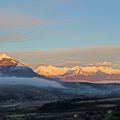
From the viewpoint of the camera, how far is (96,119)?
474 ft

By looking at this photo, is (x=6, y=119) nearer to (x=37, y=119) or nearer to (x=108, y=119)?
(x=37, y=119)

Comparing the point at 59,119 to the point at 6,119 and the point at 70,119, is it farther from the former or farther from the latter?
the point at 6,119

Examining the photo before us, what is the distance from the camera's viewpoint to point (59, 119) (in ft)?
532

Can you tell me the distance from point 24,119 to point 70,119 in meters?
17.9

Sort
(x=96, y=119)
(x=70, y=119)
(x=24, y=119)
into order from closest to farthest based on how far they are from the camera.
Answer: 1. (x=96, y=119)
2. (x=70, y=119)
3. (x=24, y=119)

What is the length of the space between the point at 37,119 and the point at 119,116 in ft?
117

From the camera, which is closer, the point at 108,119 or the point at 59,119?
the point at 108,119

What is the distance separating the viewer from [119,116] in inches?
5487

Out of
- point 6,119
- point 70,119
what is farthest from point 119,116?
point 6,119

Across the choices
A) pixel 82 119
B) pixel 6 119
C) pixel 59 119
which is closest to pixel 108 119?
pixel 82 119

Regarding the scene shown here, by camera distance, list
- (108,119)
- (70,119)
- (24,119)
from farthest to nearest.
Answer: (24,119) → (70,119) → (108,119)

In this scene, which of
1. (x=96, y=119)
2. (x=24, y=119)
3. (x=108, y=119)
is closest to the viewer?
(x=108, y=119)

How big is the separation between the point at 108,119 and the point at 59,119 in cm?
3113

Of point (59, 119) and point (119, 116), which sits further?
point (59, 119)
